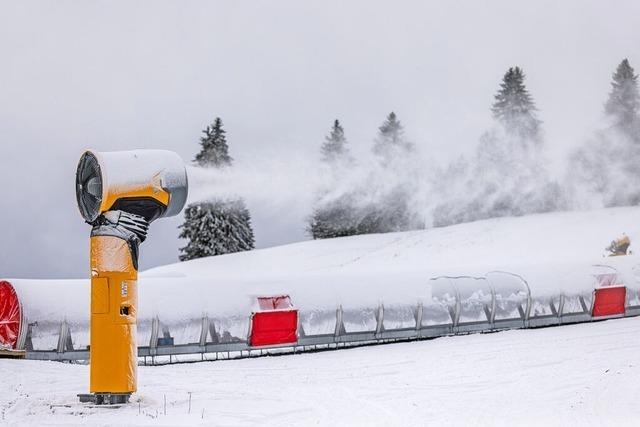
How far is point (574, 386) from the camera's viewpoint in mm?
13000

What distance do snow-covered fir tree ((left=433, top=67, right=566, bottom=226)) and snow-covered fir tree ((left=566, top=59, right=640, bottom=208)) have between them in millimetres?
1834

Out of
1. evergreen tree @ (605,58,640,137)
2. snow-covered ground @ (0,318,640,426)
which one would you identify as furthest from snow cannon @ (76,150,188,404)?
evergreen tree @ (605,58,640,137)

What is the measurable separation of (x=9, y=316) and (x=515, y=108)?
54424 millimetres

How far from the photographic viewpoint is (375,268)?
181 ft

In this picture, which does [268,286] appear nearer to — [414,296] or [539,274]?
[414,296]

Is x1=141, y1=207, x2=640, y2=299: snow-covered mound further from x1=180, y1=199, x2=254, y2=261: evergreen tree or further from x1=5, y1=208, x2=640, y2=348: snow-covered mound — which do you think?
x1=5, y1=208, x2=640, y2=348: snow-covered mound

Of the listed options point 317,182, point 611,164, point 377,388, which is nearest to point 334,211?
point 611,164

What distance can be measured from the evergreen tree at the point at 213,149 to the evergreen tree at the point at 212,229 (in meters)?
3.47

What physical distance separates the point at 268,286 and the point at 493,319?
754 cm

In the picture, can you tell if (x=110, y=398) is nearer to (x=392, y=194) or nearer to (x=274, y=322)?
(x=274, y=322)

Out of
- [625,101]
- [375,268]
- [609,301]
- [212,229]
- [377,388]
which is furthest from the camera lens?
[212,229]

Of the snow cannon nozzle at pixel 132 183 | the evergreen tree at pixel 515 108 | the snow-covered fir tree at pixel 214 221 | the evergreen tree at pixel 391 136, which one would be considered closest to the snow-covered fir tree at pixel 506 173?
the evergreen tree at pixel 515 108

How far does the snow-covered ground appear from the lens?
33.1 feet

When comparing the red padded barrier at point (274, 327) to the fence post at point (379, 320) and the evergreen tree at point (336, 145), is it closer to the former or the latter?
the fence post at point (379, 320)
